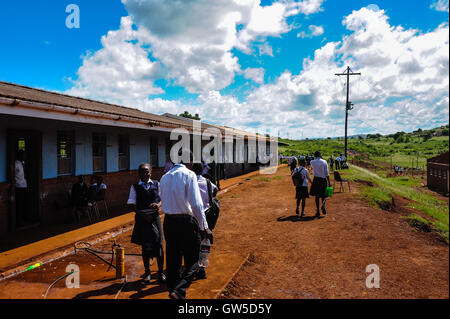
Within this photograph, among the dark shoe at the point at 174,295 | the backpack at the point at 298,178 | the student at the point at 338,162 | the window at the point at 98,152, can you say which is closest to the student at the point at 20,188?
the window at the point at 98,152

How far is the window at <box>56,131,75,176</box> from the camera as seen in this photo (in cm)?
849

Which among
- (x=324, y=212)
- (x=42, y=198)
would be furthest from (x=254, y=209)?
(x=42, y=198)

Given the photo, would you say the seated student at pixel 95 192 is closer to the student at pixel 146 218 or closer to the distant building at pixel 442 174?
the student at pixel 146 218

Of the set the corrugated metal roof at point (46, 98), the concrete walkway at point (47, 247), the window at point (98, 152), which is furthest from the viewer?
the window at point (98, 152)

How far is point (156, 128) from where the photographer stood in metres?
10.4

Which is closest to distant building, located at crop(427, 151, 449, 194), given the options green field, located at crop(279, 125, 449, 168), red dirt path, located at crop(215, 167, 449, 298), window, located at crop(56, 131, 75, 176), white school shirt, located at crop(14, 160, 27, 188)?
green field, located at crop(279, 125, 449, 168)

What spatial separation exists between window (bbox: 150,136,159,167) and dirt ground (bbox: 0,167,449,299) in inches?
235

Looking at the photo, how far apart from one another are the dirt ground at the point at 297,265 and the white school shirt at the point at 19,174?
8.95 feet

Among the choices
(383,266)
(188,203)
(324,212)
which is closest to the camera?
(188,203)

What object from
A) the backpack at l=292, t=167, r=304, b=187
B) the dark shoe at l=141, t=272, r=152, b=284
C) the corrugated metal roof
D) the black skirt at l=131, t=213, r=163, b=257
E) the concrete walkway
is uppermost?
the corrugated metal roof

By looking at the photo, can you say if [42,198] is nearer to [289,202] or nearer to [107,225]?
[107,225]

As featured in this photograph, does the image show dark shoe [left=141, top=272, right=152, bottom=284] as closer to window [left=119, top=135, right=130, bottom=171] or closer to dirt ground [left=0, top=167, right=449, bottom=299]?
dirt ground [left=0, top=167, right=449, bottom=299]

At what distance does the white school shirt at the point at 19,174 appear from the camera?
7.14 metres
